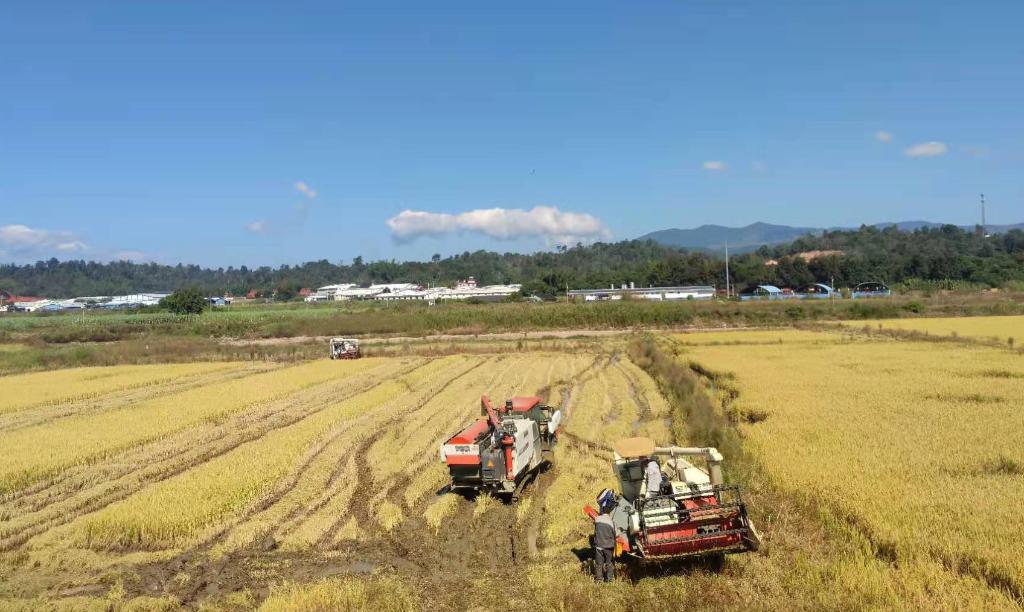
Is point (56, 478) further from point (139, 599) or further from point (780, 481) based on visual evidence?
point (780, 481)

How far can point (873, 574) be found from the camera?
7.52 metres

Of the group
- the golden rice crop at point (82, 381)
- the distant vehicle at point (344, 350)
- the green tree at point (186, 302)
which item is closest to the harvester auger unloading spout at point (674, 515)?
the golden rice crop at point (82, 381)

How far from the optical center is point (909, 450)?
41.1 feet

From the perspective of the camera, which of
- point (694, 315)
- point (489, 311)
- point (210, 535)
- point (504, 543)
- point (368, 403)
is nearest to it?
point (504, 543)

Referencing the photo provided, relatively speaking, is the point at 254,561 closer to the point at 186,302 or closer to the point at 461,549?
the point at 461,549

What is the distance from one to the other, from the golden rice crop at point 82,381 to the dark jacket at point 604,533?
82.1ft

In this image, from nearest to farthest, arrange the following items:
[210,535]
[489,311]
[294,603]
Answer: [294,603]
[210,535]
[489,311]

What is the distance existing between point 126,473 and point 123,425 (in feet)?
19.4

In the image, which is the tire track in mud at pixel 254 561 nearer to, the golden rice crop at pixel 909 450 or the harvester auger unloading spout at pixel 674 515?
the harvester auger unloading spout at pixel 674 515

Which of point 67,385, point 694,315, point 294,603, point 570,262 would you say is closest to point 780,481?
point 294,603

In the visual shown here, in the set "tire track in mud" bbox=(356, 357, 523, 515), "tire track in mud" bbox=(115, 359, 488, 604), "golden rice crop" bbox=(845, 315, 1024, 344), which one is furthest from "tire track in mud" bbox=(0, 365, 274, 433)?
"golden rice crop" bbox=(845, 315, 1024, 344)

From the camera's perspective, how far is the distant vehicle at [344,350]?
129 ft

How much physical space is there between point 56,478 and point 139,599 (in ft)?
26.3

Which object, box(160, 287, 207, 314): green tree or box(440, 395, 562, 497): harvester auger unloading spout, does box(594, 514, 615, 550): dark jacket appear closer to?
box(440, 395, 562, 497): harvester auger unloading spout
